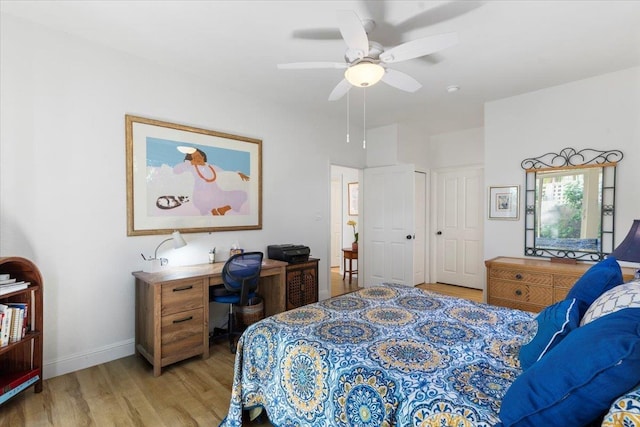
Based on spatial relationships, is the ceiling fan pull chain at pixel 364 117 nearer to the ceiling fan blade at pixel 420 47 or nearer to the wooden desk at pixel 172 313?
the ceiling fan blade at pixel 420 47

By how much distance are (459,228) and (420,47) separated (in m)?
3.89

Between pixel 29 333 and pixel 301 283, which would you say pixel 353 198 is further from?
pixel 29 333

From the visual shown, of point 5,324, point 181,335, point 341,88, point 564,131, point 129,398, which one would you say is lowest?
point 129,398

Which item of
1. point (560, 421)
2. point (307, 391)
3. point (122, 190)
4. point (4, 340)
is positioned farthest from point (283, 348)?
point (122, 190)

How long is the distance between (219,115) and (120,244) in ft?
5.31

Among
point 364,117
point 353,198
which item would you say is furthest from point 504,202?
point 353,198

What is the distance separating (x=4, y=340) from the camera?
1959mm

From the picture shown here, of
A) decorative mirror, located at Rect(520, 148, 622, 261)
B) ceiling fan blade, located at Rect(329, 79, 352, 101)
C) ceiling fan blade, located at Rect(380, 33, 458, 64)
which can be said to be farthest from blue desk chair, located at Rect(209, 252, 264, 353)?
decorative mirror, located at Rect(520, 148, 622, 261)

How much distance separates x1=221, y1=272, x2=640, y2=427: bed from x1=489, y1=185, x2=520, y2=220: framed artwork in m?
2.02

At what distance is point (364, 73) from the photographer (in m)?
2.05

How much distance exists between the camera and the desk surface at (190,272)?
256 centimetres

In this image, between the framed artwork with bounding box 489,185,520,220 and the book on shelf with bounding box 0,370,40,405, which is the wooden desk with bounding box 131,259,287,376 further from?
the framed artwork with bounding box 489,185,520,220

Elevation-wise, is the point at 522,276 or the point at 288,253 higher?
the point at 288,253

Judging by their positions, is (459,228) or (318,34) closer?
(318,34)
